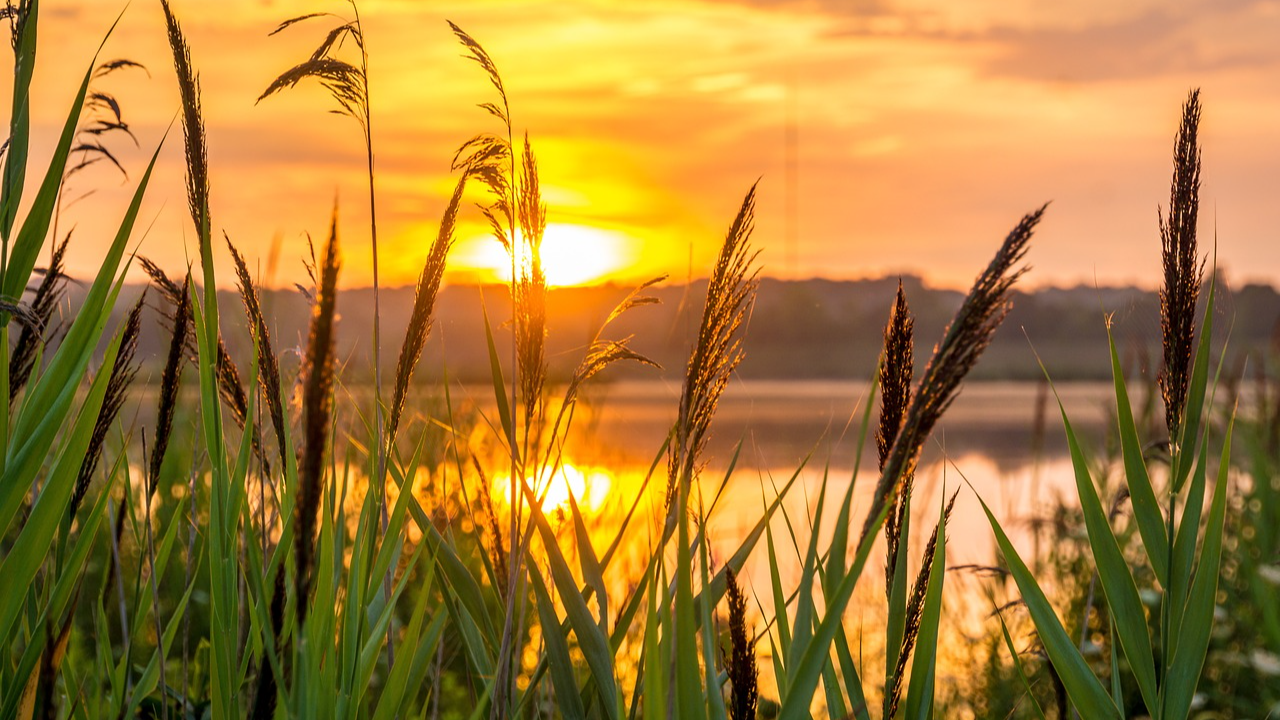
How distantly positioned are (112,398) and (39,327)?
13 cm

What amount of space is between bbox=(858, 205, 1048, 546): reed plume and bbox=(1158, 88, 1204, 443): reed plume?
0.41m

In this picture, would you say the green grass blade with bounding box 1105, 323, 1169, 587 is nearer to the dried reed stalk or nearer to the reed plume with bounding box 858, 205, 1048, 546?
the reed plume with bounding box 858, 205, 1048, 546

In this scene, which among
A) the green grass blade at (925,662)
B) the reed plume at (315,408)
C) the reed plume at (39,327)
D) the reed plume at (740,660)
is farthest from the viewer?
the reed plume at (39,327)

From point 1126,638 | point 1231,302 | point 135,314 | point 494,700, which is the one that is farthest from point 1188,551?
point 135,314

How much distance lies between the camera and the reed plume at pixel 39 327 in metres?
1.34

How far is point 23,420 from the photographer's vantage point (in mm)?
1272

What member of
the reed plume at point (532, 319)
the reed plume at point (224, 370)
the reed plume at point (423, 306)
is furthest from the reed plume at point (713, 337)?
the reed plume at point (224, 370)

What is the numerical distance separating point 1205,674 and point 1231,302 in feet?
10.6

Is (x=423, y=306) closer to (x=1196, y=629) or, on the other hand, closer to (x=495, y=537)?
(x=495, y=537)

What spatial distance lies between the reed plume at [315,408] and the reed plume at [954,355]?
0.45 meters

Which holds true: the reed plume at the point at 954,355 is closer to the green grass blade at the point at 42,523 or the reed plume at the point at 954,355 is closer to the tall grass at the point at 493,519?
the tall grass at the point at 493,519

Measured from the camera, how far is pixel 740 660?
95cm

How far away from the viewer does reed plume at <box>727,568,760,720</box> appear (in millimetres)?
937

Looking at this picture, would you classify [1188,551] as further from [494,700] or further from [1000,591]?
[1000,591]
